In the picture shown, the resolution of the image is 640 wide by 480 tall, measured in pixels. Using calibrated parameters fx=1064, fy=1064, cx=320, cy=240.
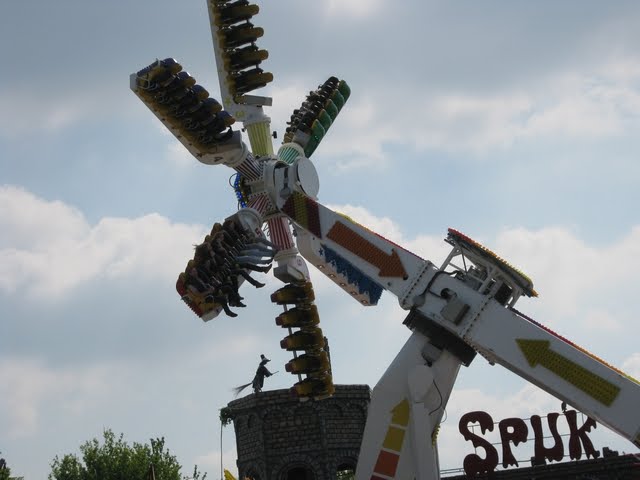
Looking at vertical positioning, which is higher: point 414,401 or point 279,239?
point 279,239

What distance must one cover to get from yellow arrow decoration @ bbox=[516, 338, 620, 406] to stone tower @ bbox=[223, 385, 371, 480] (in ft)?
87.3

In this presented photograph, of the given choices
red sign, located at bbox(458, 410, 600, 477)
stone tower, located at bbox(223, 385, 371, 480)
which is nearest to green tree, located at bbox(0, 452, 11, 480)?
stone tower, located at bbox(223, 385, 371, 480)

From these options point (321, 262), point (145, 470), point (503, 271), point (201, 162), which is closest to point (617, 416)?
point (503, 271)

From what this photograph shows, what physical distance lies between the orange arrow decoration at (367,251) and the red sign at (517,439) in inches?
723

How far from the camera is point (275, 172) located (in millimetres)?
34656

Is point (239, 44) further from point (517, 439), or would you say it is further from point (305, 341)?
point (517, 439)

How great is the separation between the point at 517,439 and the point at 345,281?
61.2ft

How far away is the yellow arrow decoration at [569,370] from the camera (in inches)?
1032

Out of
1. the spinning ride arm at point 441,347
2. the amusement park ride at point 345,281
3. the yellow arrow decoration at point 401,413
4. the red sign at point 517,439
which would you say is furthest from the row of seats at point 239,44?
the red sign at point 517,439

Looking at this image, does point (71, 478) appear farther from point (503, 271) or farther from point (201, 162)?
point (503, 271)

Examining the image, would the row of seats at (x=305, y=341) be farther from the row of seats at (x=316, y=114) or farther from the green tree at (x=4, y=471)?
the green tree at (x=4, y=471)

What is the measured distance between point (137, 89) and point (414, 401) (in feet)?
39.5

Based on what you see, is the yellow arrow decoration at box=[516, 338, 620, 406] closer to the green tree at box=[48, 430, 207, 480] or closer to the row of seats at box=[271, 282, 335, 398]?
the row of seats at box=[271, 282, 335, 398]

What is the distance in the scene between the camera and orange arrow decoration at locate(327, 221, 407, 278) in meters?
30.3
